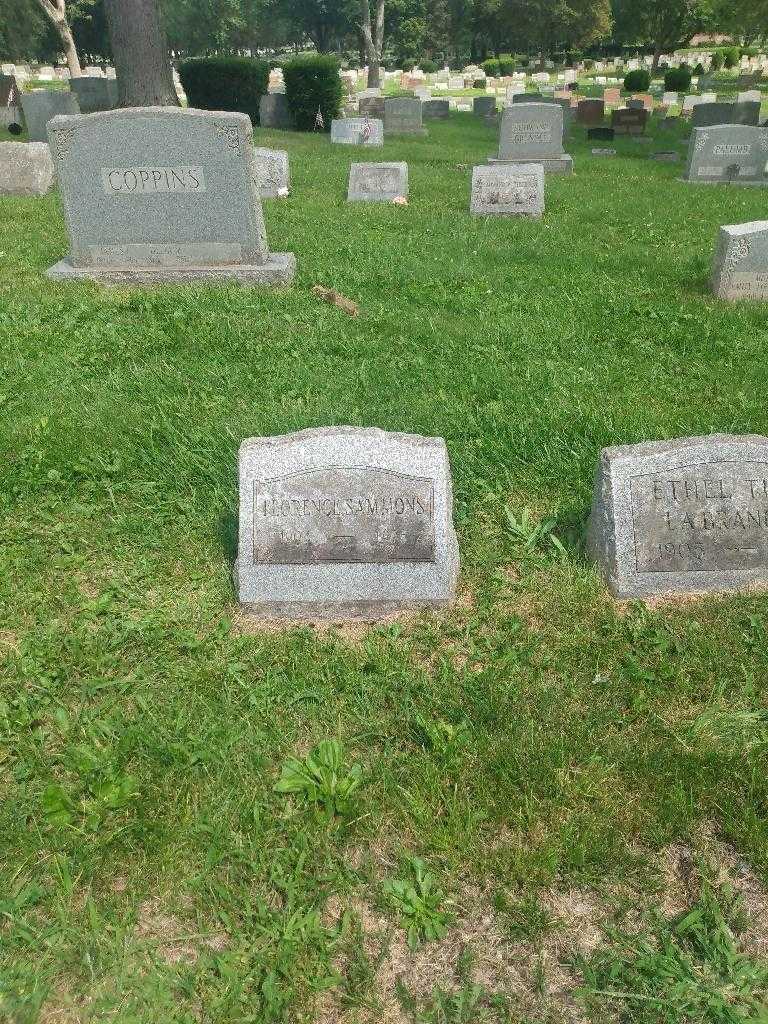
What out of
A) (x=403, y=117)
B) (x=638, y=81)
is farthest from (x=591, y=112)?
(x=638, y=81)

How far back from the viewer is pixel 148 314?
20.4 feet

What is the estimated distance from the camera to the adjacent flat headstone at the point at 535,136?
15445mm

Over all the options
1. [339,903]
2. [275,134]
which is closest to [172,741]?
[339,903]

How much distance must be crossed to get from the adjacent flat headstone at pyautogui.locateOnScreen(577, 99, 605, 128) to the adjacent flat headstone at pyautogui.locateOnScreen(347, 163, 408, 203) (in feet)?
50.5

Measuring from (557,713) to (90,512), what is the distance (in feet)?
8.36

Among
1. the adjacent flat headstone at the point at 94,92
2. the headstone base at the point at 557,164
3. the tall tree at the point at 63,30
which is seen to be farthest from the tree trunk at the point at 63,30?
the headstone base at the point at 557,164

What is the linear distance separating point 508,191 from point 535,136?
6720mm

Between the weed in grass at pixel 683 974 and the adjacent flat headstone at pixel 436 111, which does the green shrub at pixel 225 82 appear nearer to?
the adjacent flat headstone at pixel 436 111

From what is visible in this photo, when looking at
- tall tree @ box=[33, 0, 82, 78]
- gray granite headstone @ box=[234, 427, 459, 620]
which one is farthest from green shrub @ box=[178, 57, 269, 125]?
gray granite headstone @ box=[234, 427, 459, 620]

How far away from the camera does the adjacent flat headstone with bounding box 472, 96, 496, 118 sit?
2520cm

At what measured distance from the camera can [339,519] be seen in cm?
309

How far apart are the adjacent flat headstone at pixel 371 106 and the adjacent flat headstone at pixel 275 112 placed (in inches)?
141

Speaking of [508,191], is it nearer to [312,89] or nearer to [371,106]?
[312,89]

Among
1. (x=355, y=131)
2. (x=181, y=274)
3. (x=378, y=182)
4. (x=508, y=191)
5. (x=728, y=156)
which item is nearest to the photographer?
(x=181, y=274)
